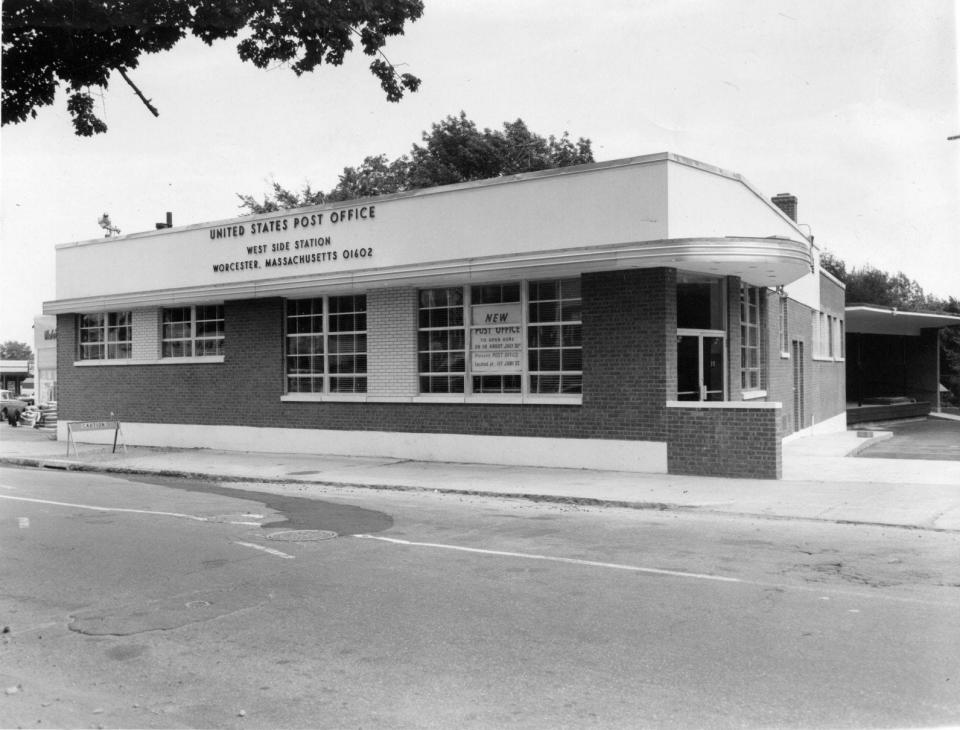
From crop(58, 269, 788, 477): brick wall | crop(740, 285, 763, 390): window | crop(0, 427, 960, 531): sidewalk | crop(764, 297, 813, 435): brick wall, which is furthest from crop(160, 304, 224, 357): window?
crop(764, 297, 813, 435): brick wall

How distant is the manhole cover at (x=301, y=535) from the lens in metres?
9.49

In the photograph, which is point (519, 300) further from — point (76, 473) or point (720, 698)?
point (720, 698)

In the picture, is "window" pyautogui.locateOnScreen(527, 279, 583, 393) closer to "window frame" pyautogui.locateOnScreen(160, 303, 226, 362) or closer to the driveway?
the driveway

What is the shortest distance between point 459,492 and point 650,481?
293cm

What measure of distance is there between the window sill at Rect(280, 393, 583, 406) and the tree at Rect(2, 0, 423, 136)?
326 inches

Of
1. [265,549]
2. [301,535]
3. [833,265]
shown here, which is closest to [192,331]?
[301,535]

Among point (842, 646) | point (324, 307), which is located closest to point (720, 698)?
point (842, 646)

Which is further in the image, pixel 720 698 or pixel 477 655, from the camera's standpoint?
pixel 477 655

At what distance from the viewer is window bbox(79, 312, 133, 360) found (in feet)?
72.9

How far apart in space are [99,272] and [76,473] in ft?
23.6

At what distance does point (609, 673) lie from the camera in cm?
516

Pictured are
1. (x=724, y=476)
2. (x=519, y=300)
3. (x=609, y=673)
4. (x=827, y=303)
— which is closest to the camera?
(x=609, y=673)

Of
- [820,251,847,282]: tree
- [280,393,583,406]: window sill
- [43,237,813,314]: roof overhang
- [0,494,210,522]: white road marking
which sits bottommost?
[0,494,210,522]: white road marking

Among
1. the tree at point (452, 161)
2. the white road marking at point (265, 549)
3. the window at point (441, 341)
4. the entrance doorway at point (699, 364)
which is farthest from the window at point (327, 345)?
→ the tree at point (452, 161)
